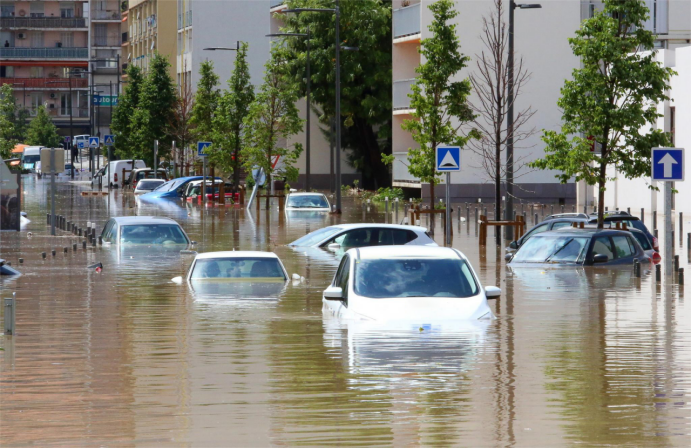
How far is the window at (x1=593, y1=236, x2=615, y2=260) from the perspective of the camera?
2478cm

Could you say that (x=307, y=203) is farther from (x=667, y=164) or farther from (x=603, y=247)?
(x=667, y=164)

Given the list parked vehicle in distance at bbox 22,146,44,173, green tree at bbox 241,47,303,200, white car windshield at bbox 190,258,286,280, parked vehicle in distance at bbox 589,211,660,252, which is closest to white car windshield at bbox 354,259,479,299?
white car windshield at bbox 190,258,286,280

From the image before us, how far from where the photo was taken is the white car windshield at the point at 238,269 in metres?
21.6

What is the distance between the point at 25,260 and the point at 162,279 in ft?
21.8

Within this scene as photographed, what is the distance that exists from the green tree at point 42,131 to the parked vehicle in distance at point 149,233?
10546 centimetres

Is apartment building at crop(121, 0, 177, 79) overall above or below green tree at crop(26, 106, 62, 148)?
above

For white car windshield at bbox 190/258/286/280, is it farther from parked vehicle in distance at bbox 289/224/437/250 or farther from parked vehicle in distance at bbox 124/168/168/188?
parked vehicle in distance at bbox 124/168/168/188

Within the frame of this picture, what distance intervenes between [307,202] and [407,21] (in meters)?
13.6

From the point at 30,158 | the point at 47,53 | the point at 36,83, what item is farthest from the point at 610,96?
the point at 47,53

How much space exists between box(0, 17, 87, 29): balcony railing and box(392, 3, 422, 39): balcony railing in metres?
89.9

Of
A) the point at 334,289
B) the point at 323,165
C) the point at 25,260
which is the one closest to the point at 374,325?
the point at 334,289

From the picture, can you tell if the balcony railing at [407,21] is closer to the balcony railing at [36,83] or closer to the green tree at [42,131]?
the green tree at [42,131]

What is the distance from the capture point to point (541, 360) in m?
13.5

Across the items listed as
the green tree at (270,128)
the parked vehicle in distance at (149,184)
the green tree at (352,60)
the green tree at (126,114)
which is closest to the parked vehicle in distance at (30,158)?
the green tree at (126,114)
